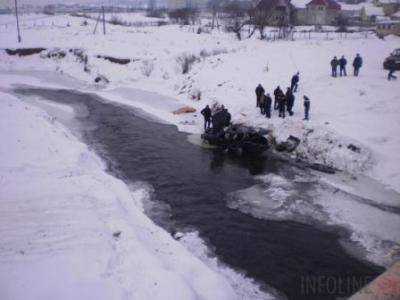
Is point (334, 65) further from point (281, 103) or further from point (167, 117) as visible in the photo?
point (167, 117)

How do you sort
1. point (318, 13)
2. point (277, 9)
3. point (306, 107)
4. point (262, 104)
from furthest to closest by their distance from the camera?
point (318, 13)
point (277, 9)
point (262, 104)
point (306, 107)

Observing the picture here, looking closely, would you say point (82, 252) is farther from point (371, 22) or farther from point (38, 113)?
point (371, 22)

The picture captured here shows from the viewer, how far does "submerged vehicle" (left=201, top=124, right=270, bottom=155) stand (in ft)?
66.1

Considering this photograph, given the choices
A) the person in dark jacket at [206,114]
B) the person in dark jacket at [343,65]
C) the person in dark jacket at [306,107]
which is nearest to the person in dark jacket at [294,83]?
the person in dark jacket at [306,107]

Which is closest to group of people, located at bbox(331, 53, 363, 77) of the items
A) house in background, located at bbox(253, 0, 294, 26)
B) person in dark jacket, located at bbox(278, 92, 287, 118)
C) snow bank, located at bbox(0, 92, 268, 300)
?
person in dark jacket, located at bbox(278, 92, 287, 118)

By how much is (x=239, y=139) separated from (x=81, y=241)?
10641 mm

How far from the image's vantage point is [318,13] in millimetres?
77062

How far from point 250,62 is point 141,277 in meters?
25.6

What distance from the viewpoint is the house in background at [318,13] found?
7631 cm

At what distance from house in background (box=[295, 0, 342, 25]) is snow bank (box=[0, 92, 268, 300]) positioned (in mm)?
67448

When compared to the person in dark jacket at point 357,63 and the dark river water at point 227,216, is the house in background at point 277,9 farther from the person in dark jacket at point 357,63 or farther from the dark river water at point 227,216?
the dark river water at point 227,216

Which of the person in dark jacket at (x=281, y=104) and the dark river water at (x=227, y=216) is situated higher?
the person in dark jacket at (x=281, y=104)

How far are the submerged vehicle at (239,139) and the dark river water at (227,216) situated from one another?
2.02 ft

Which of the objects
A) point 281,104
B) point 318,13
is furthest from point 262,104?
point 318,13
